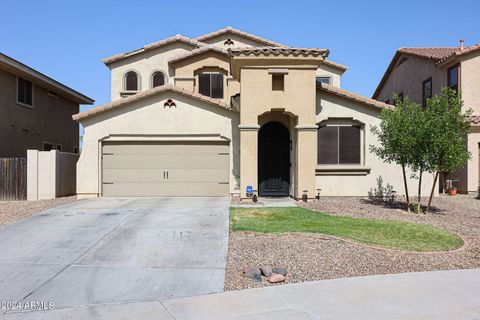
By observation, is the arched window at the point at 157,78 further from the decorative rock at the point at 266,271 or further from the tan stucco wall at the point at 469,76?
the decorative rock at the point at 266,271

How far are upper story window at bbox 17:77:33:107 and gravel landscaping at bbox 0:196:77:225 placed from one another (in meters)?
7.46

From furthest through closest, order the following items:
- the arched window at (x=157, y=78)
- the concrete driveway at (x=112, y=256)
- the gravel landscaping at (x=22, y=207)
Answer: the arched window at (x=157, y=78) → the gravel landscaping at (x=22, y=207) → the concrete driveway at (x=112, y=256)

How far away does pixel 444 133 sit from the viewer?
13.0 m

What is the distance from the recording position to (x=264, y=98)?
15.5m

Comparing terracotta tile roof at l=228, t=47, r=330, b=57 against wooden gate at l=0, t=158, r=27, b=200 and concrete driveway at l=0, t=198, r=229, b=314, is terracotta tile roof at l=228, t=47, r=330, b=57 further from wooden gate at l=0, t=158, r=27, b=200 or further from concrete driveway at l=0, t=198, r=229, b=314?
wooden gate at l=0, t=158, r=27, b=200

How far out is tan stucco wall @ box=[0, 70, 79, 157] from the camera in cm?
1997

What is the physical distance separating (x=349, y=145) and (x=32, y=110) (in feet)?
55.1

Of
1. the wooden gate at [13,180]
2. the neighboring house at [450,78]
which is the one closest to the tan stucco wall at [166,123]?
the wooden gate at [13,180]

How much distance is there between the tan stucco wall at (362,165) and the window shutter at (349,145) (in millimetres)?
279

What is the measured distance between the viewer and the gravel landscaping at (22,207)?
40.4 ft

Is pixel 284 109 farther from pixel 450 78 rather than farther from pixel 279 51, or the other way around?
pixel 450 78

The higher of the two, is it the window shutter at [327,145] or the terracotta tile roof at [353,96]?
the terracotta tile roof at [353,96]

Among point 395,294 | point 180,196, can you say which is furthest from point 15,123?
point 395,294

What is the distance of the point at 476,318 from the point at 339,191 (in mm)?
12132
